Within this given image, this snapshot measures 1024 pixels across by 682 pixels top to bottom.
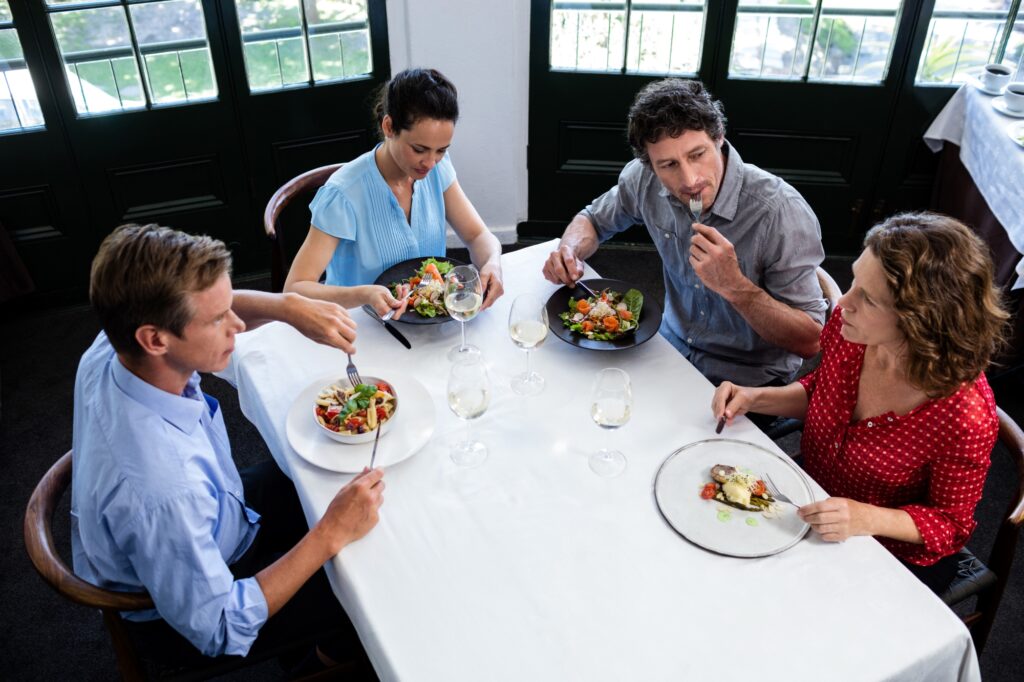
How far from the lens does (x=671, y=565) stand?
54.2 inches

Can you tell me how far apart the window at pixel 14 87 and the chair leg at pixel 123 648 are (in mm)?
2459

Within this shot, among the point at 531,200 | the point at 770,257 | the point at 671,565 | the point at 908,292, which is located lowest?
the point at 531,200

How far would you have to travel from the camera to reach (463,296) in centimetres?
183

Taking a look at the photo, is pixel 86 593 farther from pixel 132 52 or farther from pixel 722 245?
pixel 132 52

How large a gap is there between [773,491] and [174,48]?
114 inches

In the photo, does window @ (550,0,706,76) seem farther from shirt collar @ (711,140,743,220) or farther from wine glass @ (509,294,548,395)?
wine glass @ (509,294,548,395)

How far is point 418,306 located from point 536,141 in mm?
2012

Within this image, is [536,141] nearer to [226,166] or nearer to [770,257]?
[226,166]

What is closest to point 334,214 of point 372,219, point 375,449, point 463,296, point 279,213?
point 372,219

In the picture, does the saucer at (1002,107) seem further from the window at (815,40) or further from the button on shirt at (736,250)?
the button on shirt at (736,250)

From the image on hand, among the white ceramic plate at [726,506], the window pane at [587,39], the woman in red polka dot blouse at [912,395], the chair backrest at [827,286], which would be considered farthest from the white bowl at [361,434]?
the window pane at [587,39]

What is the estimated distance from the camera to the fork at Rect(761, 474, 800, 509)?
1471 millimetres

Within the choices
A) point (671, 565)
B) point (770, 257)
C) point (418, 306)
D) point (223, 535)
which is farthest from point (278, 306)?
point (770, 257)

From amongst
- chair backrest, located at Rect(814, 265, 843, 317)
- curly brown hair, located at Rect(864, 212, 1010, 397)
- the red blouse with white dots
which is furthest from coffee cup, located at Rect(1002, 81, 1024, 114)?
curly brown hair, located at Rect(864, 212, 1010, 397)
